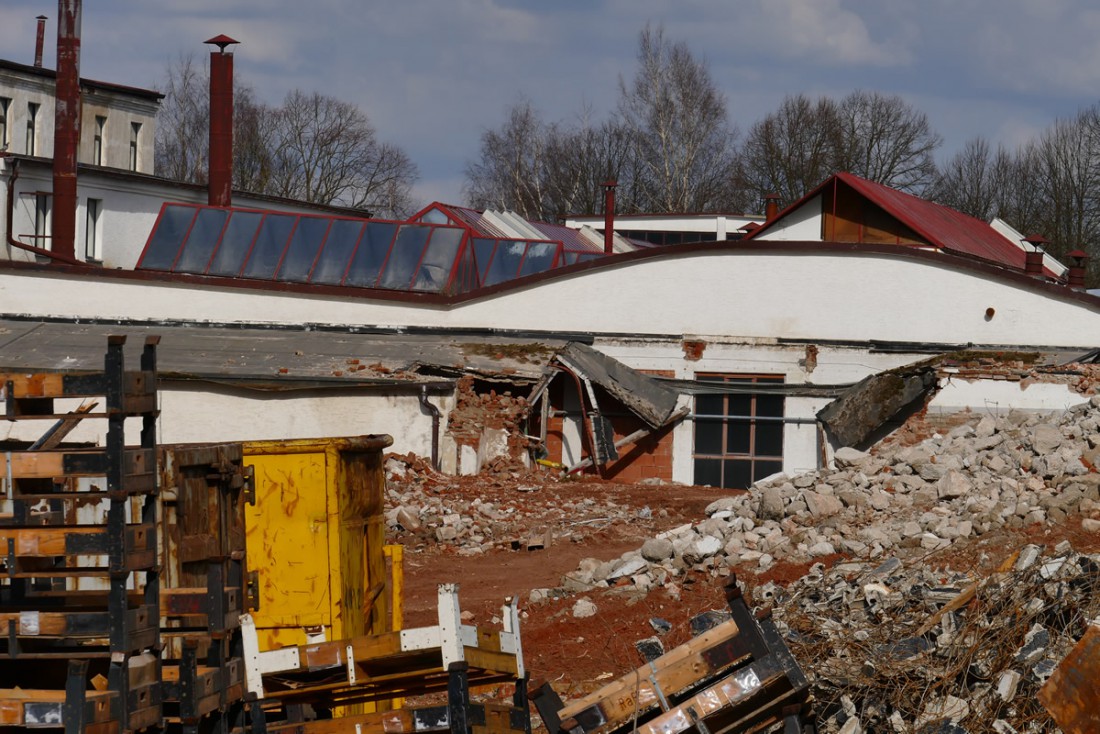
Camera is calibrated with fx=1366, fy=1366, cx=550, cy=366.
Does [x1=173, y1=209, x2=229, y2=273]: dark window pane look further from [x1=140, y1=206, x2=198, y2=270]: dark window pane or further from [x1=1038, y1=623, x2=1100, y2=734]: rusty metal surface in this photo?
[x1=1038, y1=623, x2=1100, y2=734]: rusty metal surface

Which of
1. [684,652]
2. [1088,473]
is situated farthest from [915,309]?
[684,652]

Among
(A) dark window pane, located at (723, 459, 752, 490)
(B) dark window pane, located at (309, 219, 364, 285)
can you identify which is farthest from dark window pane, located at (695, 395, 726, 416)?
(B) dark window pane, located at (309, 219, 364, 285)

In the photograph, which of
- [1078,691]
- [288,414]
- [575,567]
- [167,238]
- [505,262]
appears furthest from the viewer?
[505,262]

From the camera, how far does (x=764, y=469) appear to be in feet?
75.7

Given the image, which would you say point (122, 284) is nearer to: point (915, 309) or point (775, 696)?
point (915, 309)

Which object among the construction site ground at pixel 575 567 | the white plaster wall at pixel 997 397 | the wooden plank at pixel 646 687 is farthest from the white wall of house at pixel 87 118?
the wooden plank at pixel 646 687

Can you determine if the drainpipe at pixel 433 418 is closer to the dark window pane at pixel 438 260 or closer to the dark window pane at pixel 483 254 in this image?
the dark window pane at pixel 438 260

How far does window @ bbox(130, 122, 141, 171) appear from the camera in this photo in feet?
181

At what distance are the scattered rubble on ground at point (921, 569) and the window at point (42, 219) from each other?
99.8 ft

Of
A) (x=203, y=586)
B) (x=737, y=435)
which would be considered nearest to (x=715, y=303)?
(x=737, y=435)

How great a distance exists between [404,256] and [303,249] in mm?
2027

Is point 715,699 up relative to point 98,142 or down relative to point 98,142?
down

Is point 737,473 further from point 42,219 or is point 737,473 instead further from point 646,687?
point 42,219

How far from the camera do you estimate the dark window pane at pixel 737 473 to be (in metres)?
22.9
